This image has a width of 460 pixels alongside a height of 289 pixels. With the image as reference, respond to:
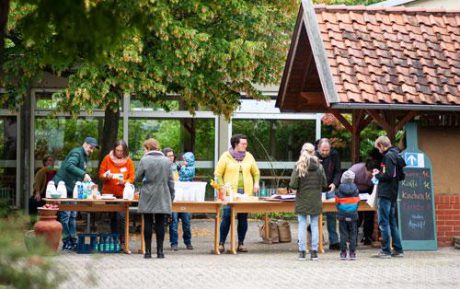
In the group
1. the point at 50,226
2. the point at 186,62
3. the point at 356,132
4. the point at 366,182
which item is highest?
the point at 186,62

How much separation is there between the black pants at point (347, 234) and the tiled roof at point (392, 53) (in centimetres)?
185

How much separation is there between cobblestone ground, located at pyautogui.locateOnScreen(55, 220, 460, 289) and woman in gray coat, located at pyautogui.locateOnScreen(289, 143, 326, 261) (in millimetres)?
344

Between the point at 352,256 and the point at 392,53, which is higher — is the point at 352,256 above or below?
below

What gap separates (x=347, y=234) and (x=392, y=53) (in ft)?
11.3

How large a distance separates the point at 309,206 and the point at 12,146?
1218cm

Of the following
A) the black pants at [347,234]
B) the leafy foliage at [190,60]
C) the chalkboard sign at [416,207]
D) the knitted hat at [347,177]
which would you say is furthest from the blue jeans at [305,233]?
the leafy foliage at [190,60]

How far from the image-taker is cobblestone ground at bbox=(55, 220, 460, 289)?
13102 millimetres

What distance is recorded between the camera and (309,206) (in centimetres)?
1650

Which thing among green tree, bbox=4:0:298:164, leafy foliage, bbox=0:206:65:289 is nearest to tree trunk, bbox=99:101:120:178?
green tree, bbox=4:0:298:164

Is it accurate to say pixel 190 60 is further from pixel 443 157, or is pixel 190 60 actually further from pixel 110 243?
pixel 443 157

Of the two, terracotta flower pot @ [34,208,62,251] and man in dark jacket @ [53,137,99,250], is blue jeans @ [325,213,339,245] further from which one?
terracotta flower pot @ [34,208,62,251]

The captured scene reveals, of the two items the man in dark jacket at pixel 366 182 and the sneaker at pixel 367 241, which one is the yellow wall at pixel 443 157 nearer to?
the man in dark jacket at pixel 366 182

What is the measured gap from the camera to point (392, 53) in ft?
60.5

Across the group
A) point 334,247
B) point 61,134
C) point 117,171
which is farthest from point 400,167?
point 61,134
